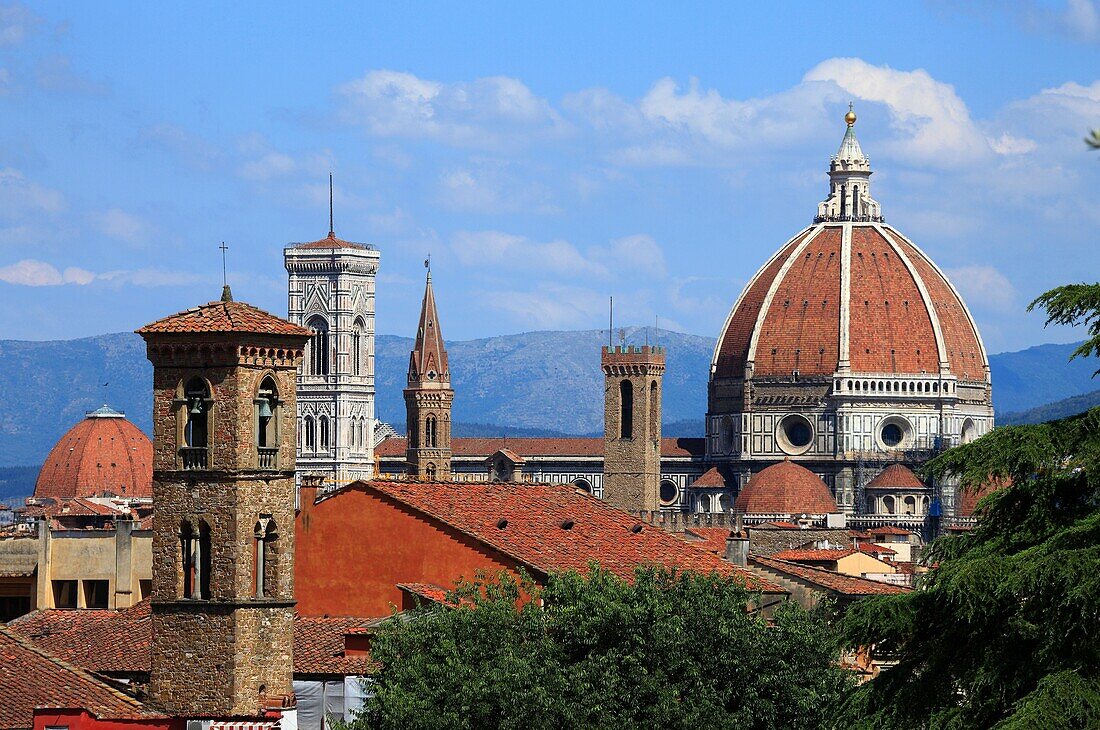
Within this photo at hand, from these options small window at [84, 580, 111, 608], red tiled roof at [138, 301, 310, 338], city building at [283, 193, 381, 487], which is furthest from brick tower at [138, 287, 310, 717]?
city building at [283, 193, 381, 487]

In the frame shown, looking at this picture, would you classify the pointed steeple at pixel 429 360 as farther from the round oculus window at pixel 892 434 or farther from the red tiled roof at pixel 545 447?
the round oculus window at pixel 892 434

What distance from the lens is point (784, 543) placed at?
9731 cm

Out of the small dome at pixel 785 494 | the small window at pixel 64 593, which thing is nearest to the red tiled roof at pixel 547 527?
the small window at pixel 64 593

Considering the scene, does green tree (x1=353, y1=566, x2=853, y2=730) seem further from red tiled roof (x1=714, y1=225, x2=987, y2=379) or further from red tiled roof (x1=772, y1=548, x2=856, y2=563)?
red tiled roof (x1=714, y1=225, x2=987, y2=379)

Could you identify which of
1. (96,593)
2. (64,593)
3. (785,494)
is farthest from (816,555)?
(785,494)

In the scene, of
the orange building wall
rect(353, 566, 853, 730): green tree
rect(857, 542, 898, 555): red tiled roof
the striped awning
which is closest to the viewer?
rect(353, 566, 853, 730): green tree

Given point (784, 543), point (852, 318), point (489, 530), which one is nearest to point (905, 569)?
point (784, 543)

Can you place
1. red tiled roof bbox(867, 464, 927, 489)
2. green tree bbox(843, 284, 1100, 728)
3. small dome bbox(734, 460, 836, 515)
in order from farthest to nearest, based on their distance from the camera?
1. red tiled roof bbox(867, 464, 927, 489)
2. small dome bbox(734, 460, 836, 515)
3. green tree bbox(843, 284, 1100, 728)

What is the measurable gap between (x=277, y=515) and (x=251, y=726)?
3337 millimetres

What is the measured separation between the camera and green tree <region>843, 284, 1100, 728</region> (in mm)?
20000

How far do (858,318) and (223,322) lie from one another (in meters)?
126

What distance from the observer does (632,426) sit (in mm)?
→ 125688

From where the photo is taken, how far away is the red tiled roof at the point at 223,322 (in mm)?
34656

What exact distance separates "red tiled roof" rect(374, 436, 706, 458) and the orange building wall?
11693 cm
